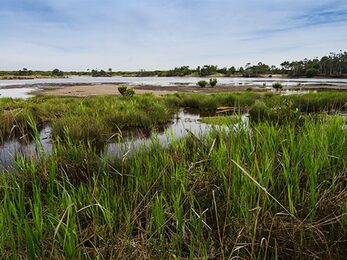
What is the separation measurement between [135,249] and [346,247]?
2.04m

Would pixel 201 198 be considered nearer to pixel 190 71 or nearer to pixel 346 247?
pixel 346 247

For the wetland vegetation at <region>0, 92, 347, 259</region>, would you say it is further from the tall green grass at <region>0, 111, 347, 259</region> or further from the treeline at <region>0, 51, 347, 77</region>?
the treeline at <region>0, 51, 347, 77</region>

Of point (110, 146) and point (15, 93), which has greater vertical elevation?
point (15, 93)

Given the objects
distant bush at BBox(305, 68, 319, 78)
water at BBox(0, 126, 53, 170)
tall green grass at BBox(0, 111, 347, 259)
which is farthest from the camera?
distant bush at BBox(305, 68, 319, 78)

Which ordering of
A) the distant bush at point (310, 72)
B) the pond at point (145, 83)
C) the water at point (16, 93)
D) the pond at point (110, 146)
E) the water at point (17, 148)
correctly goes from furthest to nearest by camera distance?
the distant bush at point (310, 72), the pond at point (145, 83), the water at point (16, 93), the water at point (17, 148), the pond at point (110, 146)

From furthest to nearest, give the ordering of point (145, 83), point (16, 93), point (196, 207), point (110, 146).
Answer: point (145, 83)
point (16, 93)
point (110, 146)
point (196, 207)

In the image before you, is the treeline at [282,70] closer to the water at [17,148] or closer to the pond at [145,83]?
the pond at [145,83]

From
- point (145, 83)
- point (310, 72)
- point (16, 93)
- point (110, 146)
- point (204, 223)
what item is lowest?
point (110, 146)

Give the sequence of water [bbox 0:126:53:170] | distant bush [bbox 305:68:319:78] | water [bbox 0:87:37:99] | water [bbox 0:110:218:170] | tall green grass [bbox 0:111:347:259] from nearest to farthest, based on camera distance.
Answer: tall green grass [bbox 0:111:347:259]
water [bbox 0:110:218:170]
water [bbox 0:126:53:170]
water [bbox 0:87:37:99]
distant bush [bbox 305:68:319:78]

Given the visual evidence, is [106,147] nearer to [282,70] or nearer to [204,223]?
[204,223]

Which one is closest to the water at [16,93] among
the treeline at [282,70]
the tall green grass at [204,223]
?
the tall green grass at [204,223]

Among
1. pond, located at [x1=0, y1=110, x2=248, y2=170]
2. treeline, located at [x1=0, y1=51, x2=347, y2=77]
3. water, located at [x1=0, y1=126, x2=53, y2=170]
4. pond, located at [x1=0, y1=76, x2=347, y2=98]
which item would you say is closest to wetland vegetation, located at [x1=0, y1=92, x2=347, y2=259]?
pond, located at [x1=0, y1=110, x2=248, y2=170]

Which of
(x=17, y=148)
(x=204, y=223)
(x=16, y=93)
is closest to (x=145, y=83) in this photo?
(x=16, y=93)

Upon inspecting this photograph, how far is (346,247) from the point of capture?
9.31ft
